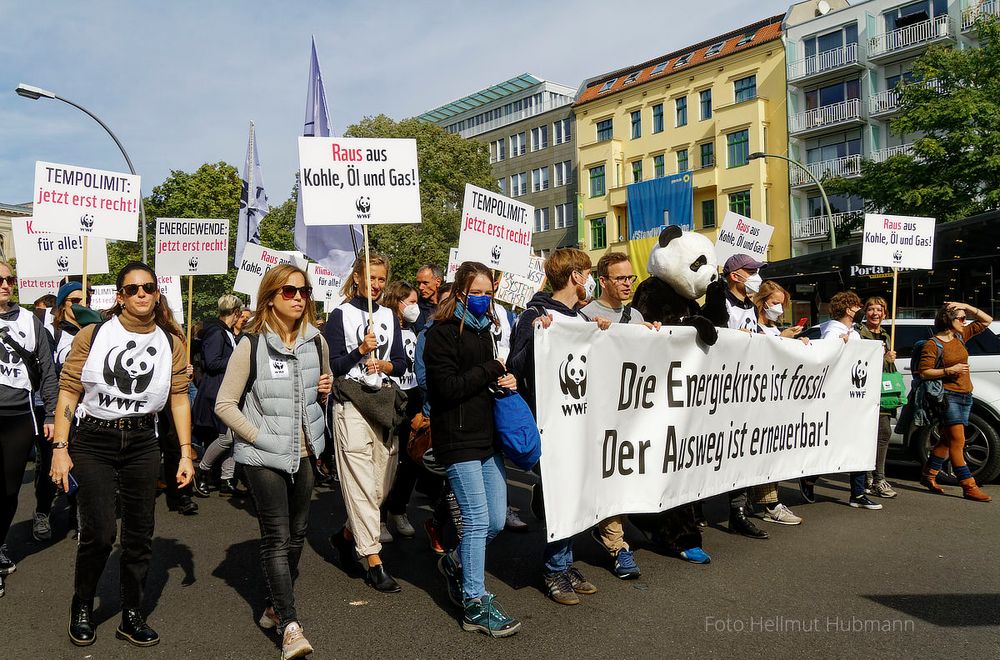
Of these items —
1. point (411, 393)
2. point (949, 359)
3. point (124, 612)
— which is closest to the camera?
point (124, 612)

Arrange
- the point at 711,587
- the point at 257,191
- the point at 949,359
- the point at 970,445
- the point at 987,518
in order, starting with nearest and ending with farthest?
1. the point at 711,587
2. the point at 987,518
3. the point at 949,359
4. the point at 970,445
5. the point at 257,191

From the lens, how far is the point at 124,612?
4242 millimetres

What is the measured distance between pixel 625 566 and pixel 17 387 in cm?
386

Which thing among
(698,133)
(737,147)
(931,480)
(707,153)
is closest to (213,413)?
(931,480)

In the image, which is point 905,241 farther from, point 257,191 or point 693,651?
point 257,191

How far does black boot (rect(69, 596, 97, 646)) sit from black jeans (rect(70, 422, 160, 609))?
45mm

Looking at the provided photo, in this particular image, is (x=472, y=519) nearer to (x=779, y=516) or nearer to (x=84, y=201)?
(x=779, y=516)

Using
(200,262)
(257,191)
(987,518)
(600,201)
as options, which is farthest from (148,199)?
(987,518)

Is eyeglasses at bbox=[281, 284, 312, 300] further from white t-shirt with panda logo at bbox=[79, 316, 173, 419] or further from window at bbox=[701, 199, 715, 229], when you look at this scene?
window at bbox=[701, 199, 715, 229]

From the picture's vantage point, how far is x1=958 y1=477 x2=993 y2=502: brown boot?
7.37 metres

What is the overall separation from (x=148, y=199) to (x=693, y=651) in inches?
1712

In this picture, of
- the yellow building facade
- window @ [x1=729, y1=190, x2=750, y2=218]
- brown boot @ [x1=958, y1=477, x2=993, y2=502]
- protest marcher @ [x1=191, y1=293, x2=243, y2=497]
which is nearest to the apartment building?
the yellow building facade

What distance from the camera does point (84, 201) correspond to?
8.77 m

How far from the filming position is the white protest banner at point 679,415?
4617 mm
